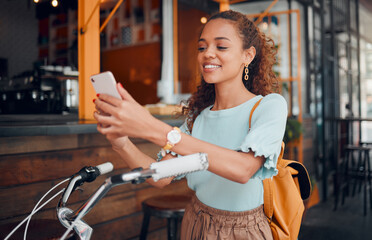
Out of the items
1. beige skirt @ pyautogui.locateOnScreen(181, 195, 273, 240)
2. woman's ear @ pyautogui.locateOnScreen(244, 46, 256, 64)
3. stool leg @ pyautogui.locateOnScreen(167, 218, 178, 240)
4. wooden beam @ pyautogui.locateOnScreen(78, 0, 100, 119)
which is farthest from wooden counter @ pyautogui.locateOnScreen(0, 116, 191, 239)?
woman's ear @ pyautogui.locateOnScreen(244, 46, 256, 64)

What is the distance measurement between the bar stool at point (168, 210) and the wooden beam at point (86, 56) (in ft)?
2.62

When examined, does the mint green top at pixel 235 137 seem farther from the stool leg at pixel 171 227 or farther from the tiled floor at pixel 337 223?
the tiled floor at pixel 337 223

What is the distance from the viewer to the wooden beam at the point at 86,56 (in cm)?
257

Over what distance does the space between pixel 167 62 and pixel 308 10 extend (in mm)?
2970

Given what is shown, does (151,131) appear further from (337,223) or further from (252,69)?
(337,223)

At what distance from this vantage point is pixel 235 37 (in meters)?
1.21

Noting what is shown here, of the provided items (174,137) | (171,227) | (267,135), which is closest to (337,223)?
(171,227)

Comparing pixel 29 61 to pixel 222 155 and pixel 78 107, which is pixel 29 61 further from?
pixel 222 155

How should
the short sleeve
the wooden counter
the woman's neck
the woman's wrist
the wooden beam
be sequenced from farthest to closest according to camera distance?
1. the wooden beam
2. the wooden counter
3. the woman's neck
4. the woman's wrist
5. the short sleeve

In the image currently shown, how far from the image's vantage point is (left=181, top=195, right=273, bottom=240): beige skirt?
3.91 feet

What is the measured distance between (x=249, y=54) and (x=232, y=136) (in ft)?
1.07

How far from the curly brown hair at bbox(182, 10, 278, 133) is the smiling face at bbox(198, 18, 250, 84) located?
1.5 inches

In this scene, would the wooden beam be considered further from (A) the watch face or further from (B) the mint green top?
(A) the watch face

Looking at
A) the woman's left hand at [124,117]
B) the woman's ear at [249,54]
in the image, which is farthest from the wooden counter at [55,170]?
the woman's ear at [249,54]
